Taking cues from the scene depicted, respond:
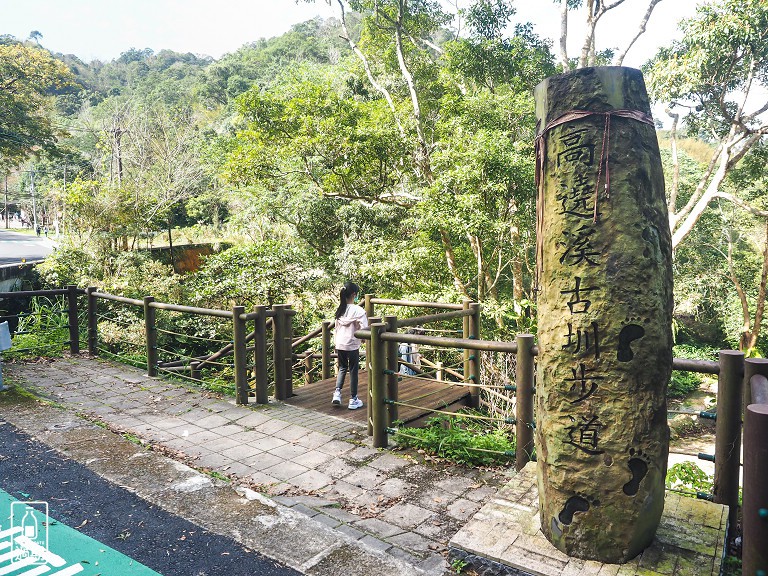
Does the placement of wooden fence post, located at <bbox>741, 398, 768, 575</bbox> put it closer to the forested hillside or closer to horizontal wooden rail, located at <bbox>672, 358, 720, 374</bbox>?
horizontal wooden rail, located at <bbox>672, 358, 720, 374</bbox>

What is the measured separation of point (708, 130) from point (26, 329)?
14680mm

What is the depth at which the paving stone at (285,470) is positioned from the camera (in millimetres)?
3988

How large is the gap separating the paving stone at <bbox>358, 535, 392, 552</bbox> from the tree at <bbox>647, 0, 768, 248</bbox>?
10.9 meters

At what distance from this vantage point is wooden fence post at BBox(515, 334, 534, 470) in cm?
363

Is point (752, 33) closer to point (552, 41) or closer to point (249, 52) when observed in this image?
point (552, 41)

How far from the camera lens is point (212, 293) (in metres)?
12.5

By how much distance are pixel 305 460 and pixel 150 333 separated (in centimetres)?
344

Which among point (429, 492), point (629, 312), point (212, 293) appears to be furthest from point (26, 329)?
point (629, 312)

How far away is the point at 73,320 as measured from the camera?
25.8 ft

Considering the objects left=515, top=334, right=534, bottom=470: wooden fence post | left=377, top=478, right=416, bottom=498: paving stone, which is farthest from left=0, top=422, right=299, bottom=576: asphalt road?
left=515, top=334, right=534, bottom=470: wooden fence post

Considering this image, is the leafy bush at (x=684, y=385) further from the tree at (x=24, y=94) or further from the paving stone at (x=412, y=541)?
the tree at (x=24, y=94)

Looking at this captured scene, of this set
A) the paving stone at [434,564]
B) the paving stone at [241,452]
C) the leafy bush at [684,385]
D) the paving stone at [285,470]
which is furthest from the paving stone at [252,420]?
the leafy bush at [684,385]

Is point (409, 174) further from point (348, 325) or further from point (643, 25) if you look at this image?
point (348, 325)

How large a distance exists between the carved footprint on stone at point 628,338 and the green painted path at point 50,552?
2466 mm
